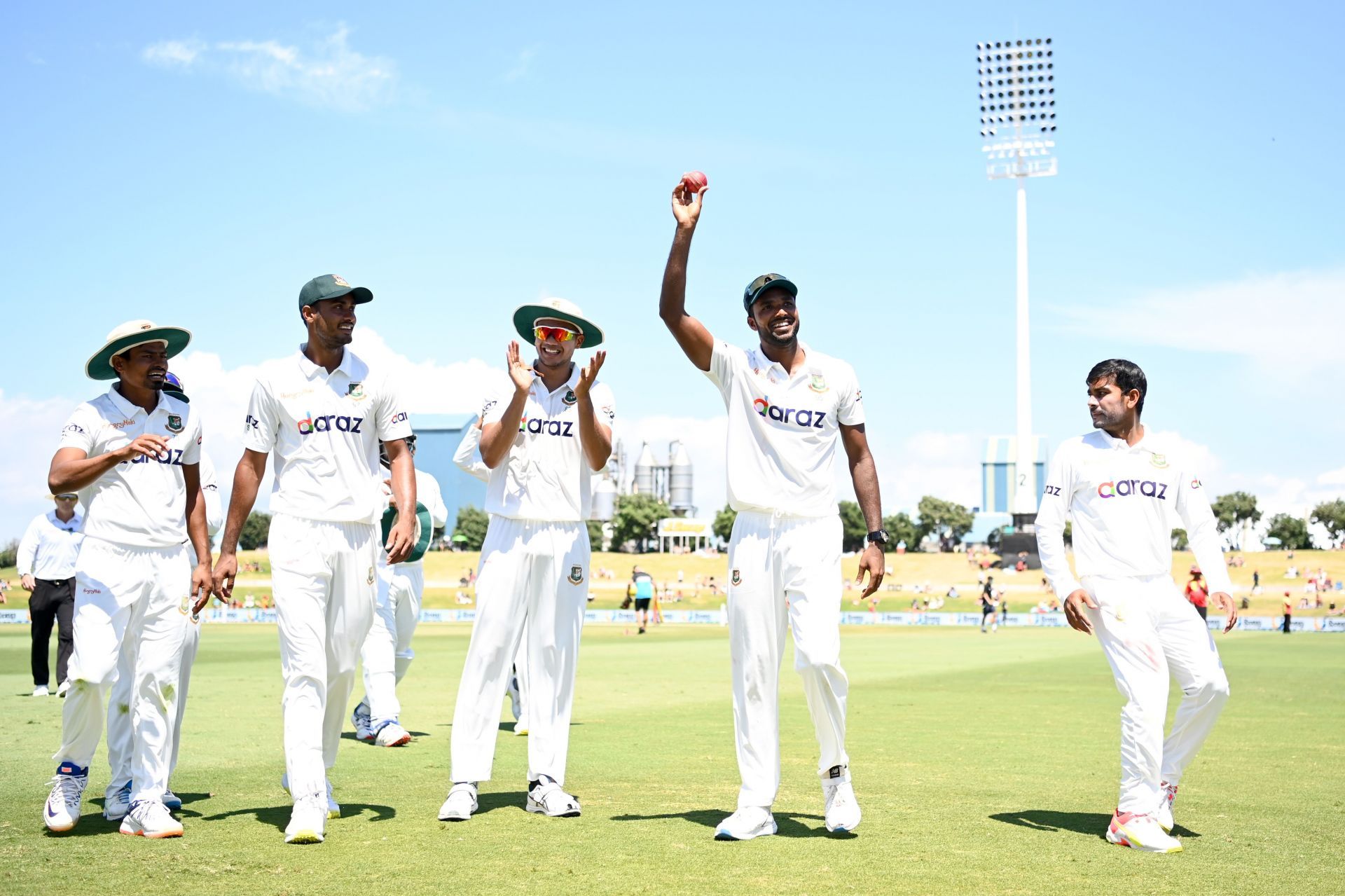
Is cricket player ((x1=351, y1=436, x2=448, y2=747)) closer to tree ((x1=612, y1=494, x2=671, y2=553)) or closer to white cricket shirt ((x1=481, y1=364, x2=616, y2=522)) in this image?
white cricket shirt ((x1=481, y1=364, x2=616, y2=522))

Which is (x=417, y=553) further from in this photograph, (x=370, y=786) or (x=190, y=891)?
(x=190, y=891)

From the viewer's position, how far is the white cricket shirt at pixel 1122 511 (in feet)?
23.3

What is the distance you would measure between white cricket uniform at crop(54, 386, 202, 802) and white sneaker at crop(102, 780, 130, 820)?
9.3 inches

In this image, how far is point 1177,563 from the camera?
266ft

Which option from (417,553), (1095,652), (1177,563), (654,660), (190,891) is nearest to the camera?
(190,891)

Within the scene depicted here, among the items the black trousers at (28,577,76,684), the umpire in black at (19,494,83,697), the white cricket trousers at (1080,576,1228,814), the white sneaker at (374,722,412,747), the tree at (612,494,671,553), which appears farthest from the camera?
the tree at (612,494,671,553)

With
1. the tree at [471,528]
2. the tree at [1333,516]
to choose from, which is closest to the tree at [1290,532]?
the tree at [1333,516]

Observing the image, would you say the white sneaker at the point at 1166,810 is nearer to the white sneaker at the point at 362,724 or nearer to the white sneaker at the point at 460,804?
the white sneaker at the point at 460,804

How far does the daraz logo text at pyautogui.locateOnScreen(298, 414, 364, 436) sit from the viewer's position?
6859 mm

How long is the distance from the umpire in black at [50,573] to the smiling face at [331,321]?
9278 mm

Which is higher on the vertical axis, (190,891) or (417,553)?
(417,553)

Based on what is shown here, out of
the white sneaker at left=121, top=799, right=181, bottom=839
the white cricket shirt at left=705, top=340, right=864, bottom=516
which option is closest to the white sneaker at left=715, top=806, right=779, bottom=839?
the white cricket shirt at left=705, top=340, right=864, bottom=516

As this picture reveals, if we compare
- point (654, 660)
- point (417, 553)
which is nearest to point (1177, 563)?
point (654, 660)

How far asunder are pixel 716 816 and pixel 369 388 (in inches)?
121
